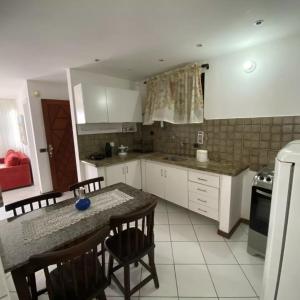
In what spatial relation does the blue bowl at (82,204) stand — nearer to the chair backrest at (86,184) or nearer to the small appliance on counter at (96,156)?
the chair backrest at (86,184)

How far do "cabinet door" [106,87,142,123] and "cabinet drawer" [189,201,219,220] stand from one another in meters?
1.99

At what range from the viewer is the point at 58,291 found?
1104 mm

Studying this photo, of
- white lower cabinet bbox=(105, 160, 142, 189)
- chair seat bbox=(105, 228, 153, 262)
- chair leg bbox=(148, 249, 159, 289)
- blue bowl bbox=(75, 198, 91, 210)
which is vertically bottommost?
chair leg bbox=(148, 249, 159, 289)

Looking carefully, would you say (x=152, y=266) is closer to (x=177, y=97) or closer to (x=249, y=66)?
(x=177, y=97)

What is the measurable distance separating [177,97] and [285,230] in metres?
2.60

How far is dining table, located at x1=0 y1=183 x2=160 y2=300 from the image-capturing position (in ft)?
3.28

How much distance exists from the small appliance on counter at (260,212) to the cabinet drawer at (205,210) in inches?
18.8

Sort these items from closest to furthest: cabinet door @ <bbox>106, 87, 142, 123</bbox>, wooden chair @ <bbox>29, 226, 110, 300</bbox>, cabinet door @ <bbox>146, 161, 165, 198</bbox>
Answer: wooden chair @ <bbox>29, 226, 110, 300</bbox> → cabinet door @ <bbox>146, 161, 165, 198</bbox> → cabinet door @ <bbox>106, 87, 142, 123</bbox>

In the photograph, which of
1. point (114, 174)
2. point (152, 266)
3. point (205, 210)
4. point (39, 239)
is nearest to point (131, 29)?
point (39, 239)

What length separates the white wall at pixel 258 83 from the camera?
2.05 metres

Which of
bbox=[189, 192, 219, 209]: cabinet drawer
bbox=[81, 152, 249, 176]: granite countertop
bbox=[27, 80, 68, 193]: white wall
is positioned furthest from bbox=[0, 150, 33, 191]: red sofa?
bbox=[189, 192, 219, 209]: cabinet drawer

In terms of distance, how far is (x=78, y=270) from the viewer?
49.8 inches

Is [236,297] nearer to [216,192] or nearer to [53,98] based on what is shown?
[216,192]

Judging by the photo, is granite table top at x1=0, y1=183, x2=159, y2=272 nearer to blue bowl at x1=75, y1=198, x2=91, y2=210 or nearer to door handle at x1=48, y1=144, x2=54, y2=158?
blue bowl at x1=75, y1=198, x2=91, y2=210
